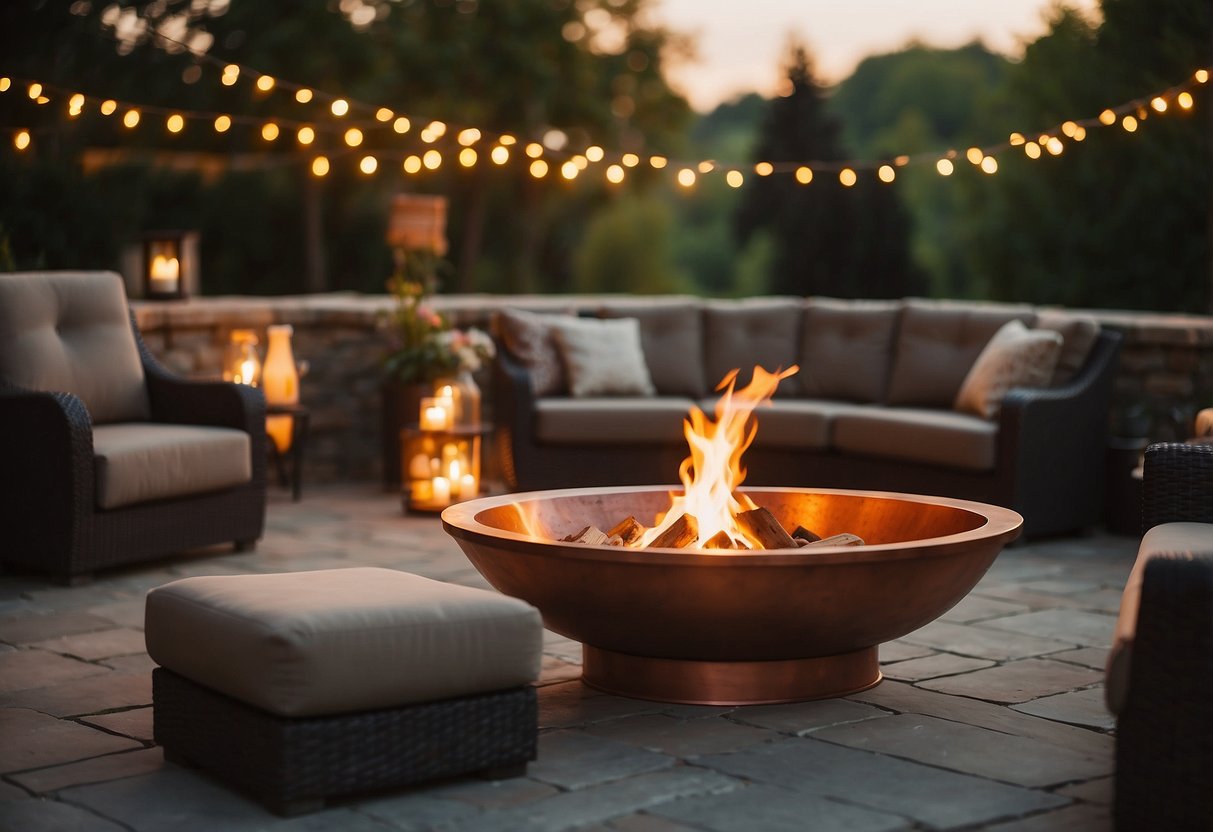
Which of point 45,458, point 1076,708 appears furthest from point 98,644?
point 1076,708

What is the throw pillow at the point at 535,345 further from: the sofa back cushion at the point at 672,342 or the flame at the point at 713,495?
the flame at the point at 713,495

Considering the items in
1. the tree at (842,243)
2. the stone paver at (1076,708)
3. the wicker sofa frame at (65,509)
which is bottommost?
the stone paver at (1076,708)

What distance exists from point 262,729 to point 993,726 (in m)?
1.61

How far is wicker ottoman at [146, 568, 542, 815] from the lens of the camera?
2.84 meters

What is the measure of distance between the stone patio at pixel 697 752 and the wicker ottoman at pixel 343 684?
0.22 ft

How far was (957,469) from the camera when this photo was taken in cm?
617

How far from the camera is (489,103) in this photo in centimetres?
1950

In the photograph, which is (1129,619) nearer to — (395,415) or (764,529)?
(764,529)

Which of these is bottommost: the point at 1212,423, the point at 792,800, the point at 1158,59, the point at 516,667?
the point at 792,800

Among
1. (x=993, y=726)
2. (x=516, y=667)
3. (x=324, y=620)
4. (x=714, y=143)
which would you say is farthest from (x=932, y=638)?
(x=714, y=143)

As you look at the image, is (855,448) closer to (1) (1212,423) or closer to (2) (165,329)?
(1) (1212,423)

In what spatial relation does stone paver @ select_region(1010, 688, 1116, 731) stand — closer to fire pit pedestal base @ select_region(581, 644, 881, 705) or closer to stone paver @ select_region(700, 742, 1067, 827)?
fire pit pedestal base @ select_region(581, 644, 881, 705)

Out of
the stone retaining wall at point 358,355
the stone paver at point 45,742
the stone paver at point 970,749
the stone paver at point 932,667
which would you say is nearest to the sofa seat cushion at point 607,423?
the stone retaining wall at point 358,355

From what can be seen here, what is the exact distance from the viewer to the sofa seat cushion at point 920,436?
606cm
